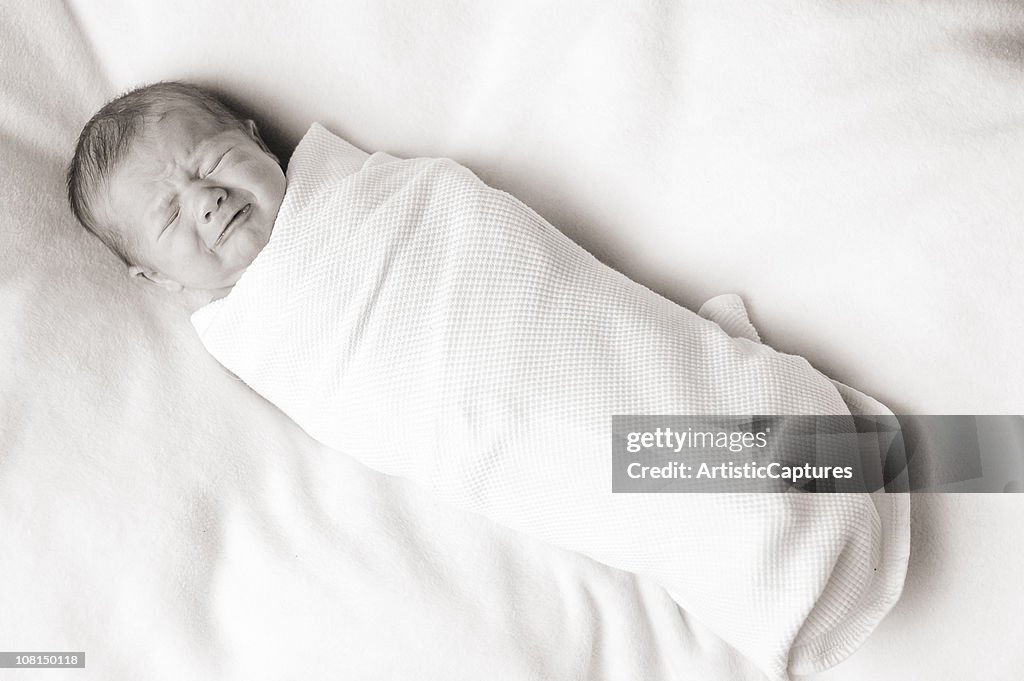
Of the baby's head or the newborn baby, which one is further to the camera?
the baby's head

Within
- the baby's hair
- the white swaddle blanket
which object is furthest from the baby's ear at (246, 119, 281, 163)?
the white swaddle blanket

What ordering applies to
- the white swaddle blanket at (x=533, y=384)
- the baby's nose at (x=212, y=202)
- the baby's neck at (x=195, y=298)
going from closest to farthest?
1. the white swaddle blanket at (x=533, y=384)
2. the baby's nose at (x=212, y=202)
3. the baby's neck at (x=195, y=298)

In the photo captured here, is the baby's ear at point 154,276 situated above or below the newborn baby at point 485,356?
below

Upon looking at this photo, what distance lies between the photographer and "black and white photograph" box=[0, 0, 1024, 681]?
81 centimetres

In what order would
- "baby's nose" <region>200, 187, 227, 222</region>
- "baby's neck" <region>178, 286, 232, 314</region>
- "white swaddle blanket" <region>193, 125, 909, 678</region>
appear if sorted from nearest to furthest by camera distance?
"white swaddle blanket" <region>193, 125, 909, 678</region> < "baby's nose" <region>200, 187, 227, 222</region> < "baby's neck" <region>178, 286, 232, 314</region>

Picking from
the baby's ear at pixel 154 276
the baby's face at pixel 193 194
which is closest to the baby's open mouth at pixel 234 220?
the baby's face at pixel 193 194

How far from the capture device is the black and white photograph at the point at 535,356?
0.81m

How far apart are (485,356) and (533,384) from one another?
55mm

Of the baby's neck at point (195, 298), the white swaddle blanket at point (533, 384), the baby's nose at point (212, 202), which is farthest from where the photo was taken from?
the baby's neck at point (195, 298)

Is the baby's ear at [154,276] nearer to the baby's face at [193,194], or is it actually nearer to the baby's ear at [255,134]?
the baby's face at [193,194]

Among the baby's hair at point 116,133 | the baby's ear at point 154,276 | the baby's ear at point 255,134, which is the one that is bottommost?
the baby's ear at point 154,276

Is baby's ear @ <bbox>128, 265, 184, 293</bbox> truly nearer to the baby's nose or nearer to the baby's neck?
the baby's neck

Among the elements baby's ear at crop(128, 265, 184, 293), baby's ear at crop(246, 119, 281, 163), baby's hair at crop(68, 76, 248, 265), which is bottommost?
baby's ear at crop(128, 265, 184, 293)

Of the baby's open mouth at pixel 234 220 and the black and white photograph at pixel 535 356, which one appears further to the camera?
the baby's open mouth at pixel 234 220
